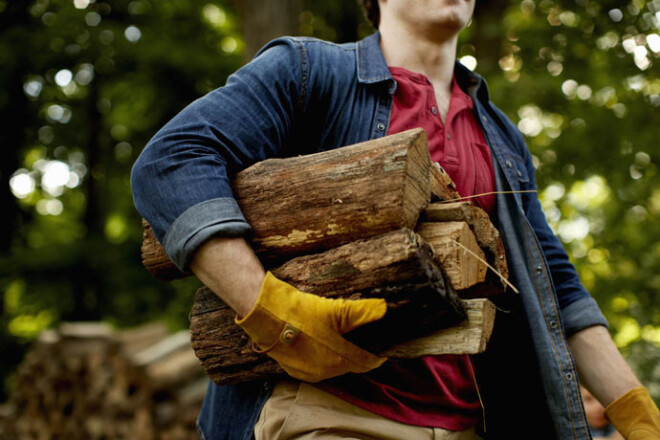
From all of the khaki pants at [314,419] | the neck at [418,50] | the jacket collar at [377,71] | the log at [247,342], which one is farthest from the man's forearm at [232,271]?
the neck at [418,50]

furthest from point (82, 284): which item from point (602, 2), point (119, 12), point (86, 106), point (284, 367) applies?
point (284, 367)

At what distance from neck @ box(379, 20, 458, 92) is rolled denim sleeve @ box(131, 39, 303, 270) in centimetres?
49

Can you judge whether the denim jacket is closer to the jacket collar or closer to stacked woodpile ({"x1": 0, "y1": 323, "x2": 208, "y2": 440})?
the jacket collar

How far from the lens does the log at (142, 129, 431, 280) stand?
1.21 m

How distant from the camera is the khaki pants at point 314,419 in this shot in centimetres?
137

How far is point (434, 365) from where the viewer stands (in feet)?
5.11

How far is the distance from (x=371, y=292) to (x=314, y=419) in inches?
15.6

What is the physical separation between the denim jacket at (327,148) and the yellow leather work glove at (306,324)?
18cm

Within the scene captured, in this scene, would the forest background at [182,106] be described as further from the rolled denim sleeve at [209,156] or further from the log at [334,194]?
the log at [334,194]

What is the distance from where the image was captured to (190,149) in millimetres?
1296

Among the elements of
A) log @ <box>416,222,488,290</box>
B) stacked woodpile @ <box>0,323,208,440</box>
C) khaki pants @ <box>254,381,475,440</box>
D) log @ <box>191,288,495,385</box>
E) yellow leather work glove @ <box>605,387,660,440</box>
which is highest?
log @ <box>416,222,488,290</box>

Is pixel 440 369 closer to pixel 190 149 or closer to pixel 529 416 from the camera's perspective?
pixel 529 416

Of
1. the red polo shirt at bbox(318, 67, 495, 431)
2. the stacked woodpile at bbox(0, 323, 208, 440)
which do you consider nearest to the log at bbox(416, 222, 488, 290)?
the red polo shirt at bbox(318, 67, 495, 431)

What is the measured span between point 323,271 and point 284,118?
0.48m
